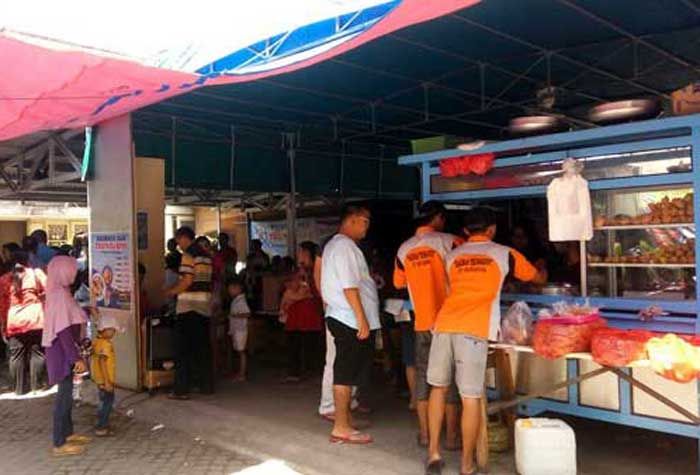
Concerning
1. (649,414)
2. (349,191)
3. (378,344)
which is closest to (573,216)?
(649,414)

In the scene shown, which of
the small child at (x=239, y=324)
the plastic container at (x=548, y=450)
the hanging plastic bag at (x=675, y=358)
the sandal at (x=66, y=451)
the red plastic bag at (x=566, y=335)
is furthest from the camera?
the small child at (x=239, y=324)

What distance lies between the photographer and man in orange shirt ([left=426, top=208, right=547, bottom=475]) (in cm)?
382

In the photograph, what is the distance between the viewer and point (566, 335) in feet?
11.9

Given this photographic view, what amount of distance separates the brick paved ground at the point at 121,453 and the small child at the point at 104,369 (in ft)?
0.48

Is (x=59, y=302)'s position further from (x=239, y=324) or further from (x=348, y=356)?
(x=239, y=324)

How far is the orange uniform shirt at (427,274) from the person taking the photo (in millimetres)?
4320

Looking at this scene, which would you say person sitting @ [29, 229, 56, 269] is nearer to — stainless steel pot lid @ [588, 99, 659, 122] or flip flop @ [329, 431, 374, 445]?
flip flop @ [329, 431, 374, 445]

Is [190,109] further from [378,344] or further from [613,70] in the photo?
[613,70]

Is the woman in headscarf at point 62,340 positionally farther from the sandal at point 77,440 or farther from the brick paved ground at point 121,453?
the brick paved ground at point 121,453

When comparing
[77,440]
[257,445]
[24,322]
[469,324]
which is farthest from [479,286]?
[24,322]

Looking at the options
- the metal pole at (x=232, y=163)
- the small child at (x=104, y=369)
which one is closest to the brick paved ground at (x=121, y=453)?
the small child at (x=104, y=369)

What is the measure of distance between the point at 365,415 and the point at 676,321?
261 cm

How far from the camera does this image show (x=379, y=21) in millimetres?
3705

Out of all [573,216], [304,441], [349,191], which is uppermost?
[349,191]
